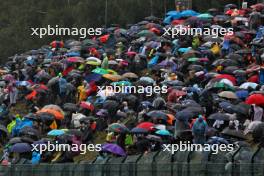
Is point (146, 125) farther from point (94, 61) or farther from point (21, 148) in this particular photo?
point (94, 61)

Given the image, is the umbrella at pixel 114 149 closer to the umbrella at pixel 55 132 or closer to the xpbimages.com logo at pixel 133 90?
the umbrella at pixel 55 132

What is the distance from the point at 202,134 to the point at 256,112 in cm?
199

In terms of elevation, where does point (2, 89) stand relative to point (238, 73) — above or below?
below

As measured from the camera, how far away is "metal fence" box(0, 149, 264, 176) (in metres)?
21.4

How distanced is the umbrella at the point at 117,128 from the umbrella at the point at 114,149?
1233mm

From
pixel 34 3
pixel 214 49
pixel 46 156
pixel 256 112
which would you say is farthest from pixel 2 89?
pixel 34 3

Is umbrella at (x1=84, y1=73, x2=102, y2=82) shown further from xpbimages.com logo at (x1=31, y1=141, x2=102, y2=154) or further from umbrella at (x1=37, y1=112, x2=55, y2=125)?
xpbimages.com logo at (x1=31, y1=141, x2=102, y2=154)

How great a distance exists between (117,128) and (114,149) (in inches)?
66.2

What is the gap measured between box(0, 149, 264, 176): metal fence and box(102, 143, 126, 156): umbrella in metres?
1.08

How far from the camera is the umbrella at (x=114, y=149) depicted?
1059 inches

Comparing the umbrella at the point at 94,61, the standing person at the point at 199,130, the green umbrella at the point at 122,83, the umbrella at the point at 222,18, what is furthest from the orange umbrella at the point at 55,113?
the umbrella at the point at 222,18

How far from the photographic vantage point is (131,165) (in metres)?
23.9

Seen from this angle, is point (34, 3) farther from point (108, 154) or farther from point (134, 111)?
point (108, 154)

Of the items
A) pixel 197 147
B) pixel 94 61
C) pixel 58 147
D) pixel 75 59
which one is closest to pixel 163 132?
pixel 197 147
